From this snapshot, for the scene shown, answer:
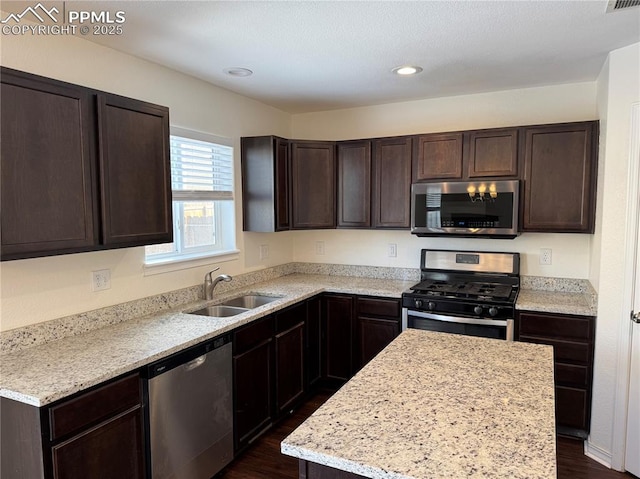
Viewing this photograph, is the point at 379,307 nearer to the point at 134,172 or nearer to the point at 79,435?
the point at 134,172

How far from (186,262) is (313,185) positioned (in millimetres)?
1346

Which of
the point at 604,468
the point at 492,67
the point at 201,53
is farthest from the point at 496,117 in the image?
the point at 604,468

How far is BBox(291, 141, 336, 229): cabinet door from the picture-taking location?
3.75 m

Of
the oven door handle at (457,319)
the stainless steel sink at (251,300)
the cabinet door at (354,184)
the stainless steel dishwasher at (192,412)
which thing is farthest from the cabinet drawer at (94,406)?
the cabinet door at (354,184)

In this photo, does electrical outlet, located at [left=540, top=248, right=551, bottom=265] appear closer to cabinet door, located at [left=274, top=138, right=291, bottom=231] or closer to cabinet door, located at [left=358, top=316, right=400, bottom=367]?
cabinet door, located at [left=358, top=316, right=400, bottom=367]

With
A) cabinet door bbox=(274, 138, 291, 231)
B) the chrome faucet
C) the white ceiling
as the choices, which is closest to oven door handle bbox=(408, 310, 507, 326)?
cabinet door bbox=(274, 138, 291, 231)

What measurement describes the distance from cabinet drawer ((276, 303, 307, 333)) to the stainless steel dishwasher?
565mm

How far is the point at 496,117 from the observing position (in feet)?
11.6

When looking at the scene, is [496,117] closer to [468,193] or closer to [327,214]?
Answer: [468,193]

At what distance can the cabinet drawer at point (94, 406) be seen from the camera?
1.63m

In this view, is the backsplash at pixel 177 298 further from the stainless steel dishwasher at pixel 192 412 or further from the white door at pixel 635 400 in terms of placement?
the stainless steel dishwasher at pixel 192 412

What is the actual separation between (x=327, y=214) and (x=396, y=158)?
0.77 meters

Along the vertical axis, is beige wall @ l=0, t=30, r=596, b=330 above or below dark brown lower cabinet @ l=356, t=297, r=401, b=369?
above

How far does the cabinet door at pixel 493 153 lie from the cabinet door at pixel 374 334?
4.41 ft
